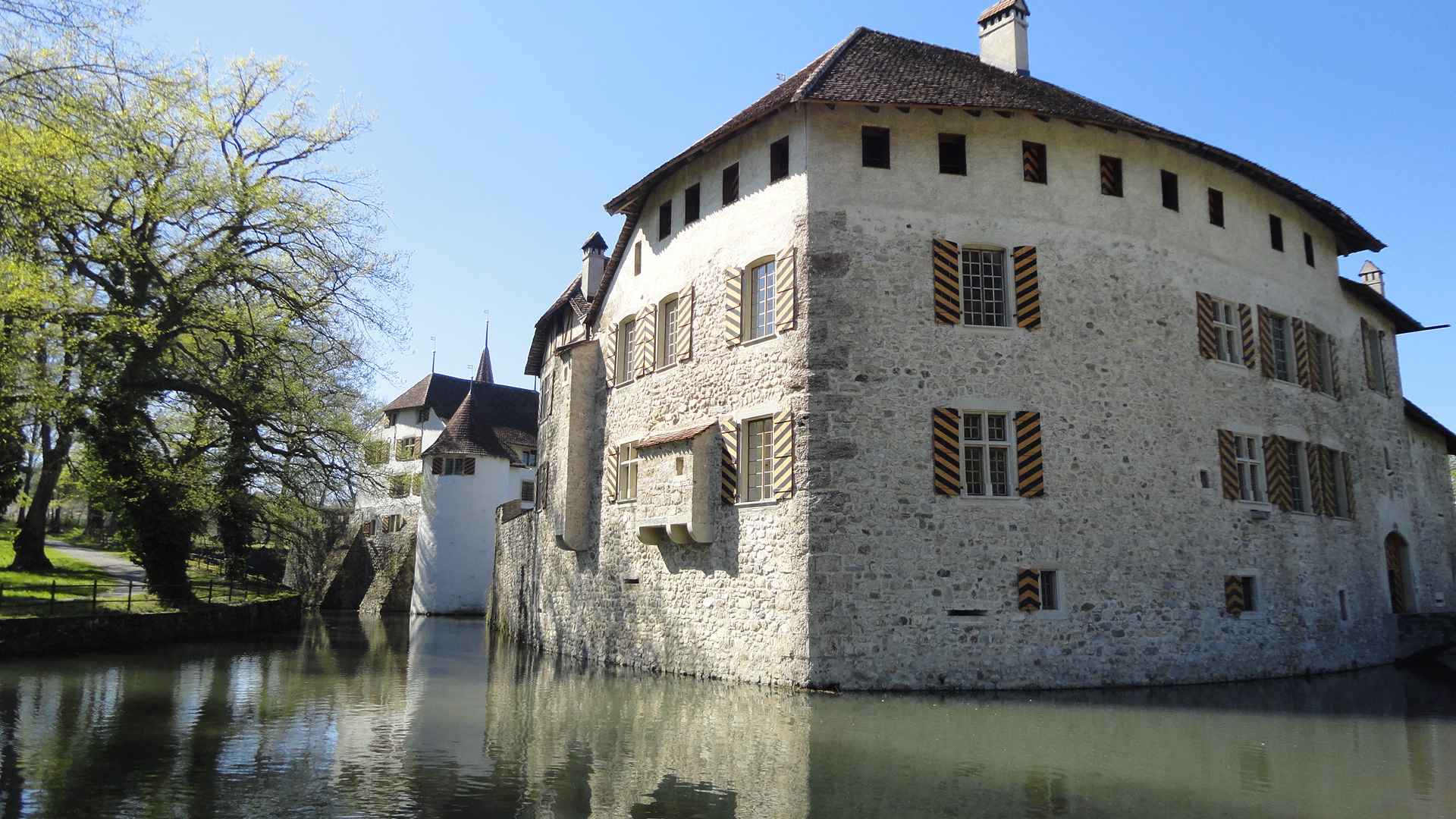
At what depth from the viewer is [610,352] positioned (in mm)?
21078

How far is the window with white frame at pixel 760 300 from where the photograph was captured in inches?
648

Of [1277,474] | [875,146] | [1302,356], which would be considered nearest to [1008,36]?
[875,146]

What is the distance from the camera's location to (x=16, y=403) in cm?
1580

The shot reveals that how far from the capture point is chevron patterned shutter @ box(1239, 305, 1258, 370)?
18.3m

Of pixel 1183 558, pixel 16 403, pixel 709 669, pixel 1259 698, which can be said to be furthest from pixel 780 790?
pixel 16 403

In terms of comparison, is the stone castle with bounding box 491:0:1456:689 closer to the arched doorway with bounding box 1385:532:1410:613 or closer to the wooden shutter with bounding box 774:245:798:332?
the wooden shutter with bounding box 774:245:798:332

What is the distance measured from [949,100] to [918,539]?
6945 mm

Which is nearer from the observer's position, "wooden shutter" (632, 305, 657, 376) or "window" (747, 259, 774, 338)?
"window" (747, 259, 774, 338)

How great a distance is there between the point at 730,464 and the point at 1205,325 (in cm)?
910

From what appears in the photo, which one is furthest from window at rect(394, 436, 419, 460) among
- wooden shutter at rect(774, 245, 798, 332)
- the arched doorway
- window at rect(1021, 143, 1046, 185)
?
the arched doorway

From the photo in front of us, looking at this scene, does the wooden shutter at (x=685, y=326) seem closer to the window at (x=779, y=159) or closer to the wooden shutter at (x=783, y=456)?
the window at (x=779, y=159)

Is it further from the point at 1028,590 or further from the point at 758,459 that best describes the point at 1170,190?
the point at 758,459

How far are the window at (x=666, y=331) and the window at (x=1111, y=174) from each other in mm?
8052

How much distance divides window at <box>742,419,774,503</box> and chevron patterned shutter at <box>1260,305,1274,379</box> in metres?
9.97
